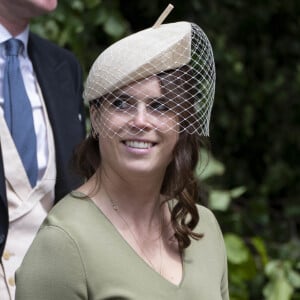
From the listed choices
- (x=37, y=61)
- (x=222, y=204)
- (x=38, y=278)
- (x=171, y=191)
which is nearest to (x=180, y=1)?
(x=222, y=204)

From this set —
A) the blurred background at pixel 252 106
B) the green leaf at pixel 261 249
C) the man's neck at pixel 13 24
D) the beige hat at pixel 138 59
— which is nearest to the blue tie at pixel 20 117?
the man's neck at pixel 13 24

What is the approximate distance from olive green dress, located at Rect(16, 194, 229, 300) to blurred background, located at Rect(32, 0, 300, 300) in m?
2.02

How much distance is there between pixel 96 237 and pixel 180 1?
2760 mm

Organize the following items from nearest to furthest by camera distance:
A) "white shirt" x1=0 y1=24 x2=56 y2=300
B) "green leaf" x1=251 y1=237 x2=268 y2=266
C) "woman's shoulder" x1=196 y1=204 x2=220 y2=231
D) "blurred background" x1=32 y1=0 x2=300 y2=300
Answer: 1. "woman's shoulder" x1=196 y1=204 x2=220 y2=231
2. "white shirt" x1=0 y1=24 x2=56 y2=300
3. "green leaf" x1=251 y1=237 x2=268 y2=266
4. "blurred background" x1=32 y1=0 x2=300 y2=300

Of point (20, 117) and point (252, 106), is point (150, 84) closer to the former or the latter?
point (20, 117)

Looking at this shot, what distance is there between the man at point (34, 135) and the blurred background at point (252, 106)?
3.87 feet

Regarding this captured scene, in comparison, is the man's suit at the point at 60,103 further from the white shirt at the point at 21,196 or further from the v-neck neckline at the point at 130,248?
Result: the v-neck neckline at the point at 130,248

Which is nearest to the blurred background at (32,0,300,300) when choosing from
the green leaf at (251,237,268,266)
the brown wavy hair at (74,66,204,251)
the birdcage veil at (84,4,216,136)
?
the green leaf at (251,237,268,266)

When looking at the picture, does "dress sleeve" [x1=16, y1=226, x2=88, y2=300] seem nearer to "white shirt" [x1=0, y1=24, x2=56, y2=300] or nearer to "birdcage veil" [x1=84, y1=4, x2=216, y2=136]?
"birdcage veil" [x1=84, y1=4, x2=216, y2=136]

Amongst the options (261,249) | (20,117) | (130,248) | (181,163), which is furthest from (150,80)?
(261,249)

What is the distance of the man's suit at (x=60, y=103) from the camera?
2.78m

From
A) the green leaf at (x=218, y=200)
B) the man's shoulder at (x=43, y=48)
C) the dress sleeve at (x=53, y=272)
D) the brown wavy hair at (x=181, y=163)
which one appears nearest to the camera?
the dress sleeve at (x=53, y=272)

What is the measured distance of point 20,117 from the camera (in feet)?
9.00

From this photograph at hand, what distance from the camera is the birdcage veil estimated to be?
210 cm
